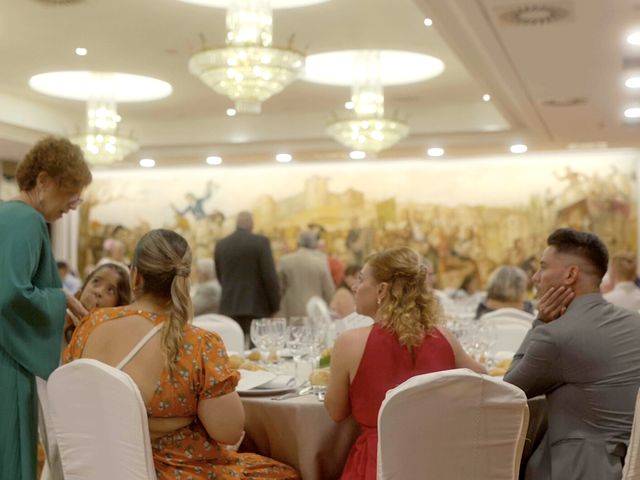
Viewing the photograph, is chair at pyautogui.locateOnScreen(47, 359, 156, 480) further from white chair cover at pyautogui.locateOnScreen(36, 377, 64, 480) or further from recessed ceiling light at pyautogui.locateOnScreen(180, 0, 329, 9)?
recessed ceiling light at pyautogui.locateOnScreen(180, 0, 329, 9)

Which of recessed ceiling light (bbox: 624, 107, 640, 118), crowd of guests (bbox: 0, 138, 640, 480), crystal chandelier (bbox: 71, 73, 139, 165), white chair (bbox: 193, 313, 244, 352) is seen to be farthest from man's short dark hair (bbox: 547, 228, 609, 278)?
crystal chandelier (bbox: 71, 73, 139, 165)

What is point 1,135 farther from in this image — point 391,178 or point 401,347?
Answer: point 401,347

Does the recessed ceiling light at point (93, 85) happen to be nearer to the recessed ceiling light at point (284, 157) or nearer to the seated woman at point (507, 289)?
the recessed ceiling light at point (284, 157)

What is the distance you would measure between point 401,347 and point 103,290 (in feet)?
5.51

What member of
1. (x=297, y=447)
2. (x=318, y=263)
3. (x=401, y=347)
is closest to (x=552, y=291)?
(x=401, y=347)

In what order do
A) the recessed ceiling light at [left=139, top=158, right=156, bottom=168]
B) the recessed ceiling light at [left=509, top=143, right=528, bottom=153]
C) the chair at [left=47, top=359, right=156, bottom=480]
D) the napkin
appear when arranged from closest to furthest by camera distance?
the chair at [left=47, top=359, right=156, bottom=480] → the napkin → the recessed ceiling light at [left=509, top=143, right=528, bottom=153] → the recessed ceiling light at [left=139, top=158, right=156, bottom=168]

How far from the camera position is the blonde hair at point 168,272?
3.36 metres

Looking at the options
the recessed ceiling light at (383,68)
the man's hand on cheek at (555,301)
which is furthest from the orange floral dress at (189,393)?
the recessed ceiling light at (383,68)

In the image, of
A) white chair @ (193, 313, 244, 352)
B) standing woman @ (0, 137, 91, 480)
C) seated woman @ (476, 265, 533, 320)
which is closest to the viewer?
standing woman @ (0, 137, 91, 480)

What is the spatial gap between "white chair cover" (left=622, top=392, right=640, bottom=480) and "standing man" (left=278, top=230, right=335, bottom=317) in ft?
25.4

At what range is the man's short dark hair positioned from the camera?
3697 millimetres

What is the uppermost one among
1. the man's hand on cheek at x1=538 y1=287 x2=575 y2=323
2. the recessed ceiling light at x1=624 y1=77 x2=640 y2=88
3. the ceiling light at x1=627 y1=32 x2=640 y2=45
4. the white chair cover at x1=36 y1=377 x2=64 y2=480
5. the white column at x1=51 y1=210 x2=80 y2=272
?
the ceiling light at x1=627 y1=32 x2=640 y2=45

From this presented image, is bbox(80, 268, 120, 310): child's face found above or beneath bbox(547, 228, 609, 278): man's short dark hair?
beneath

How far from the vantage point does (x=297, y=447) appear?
391cm
